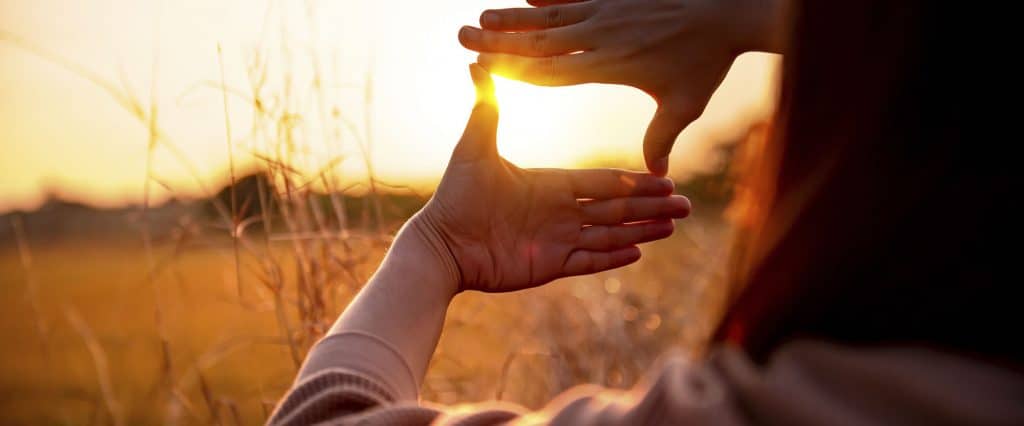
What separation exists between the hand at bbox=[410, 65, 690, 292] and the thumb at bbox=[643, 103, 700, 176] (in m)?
0.05

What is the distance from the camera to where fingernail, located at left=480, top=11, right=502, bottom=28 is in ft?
5.35

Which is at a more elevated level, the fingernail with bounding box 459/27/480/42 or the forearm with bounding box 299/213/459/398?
the fingernail with bounding box 459/27/480/42

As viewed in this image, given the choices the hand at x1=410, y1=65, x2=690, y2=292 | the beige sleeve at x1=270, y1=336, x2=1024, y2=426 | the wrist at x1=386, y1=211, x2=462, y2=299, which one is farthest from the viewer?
the hand at x1=410, y1=65, x2=690, y2=292

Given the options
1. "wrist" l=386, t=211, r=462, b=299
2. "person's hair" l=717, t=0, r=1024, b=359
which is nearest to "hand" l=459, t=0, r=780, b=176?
"wrist" l=386, t=211, r=462, b=299

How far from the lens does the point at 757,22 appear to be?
5.16 feet

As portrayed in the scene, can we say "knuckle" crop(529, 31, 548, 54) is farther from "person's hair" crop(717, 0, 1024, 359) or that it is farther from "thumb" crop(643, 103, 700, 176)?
"person's hair" crop(717, 0, 1024, 359)

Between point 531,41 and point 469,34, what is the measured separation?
0.37ft

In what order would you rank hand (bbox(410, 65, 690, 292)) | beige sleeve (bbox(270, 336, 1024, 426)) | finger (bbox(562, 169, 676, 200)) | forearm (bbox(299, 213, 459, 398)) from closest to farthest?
beige sleeve (bbox(270, 336, 1024, 426)) → forearm (bbox(299, 213, 459, 398)) → hand (bbox(410, 65, 690, 292)) → finger (bbox(562, 169, 676, 200))

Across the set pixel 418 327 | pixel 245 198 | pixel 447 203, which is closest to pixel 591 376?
pixel 245 198

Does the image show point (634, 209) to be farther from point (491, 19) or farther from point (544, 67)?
point (491, 19)

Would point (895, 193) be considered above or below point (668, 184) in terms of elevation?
above

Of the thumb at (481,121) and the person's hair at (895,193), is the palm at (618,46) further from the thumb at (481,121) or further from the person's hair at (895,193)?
the person's hair at (895,193)

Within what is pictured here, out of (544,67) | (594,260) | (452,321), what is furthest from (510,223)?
(452,321)

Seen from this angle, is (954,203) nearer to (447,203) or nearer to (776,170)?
(776,170)
